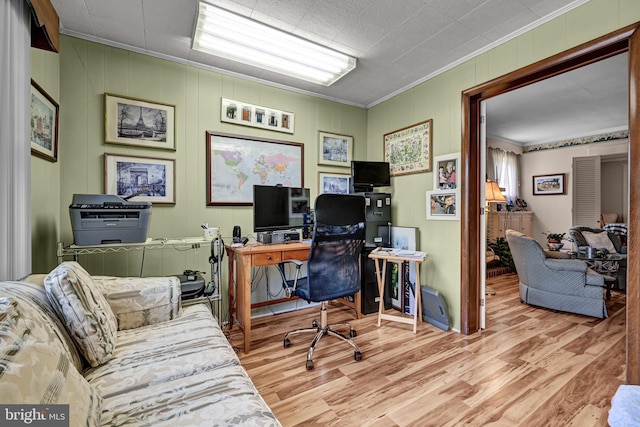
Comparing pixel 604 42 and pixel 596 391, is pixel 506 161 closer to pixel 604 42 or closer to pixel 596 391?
pixel 604 42

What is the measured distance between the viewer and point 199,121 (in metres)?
2.65

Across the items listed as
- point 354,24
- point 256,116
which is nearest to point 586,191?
point 354,24

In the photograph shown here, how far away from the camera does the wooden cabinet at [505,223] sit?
5.09 metres

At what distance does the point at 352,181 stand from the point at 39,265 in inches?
108

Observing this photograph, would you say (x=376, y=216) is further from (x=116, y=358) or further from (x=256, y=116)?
(x=116, y=358)

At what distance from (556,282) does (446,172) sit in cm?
186

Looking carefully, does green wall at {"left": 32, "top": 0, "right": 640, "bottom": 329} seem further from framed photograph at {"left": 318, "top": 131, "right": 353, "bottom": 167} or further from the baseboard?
the baseboard

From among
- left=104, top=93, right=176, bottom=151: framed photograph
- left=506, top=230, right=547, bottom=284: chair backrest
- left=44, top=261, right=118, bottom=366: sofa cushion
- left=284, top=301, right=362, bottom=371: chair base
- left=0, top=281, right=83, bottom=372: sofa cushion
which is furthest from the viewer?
left=506, top=230, right=547, bottom=284: chair backrest

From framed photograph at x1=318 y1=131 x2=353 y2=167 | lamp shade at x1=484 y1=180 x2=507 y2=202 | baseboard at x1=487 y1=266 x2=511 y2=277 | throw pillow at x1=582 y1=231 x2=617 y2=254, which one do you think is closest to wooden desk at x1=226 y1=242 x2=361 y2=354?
framed photograph at x1=318 y1=131 x2=353 y2=167

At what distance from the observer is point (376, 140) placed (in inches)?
142

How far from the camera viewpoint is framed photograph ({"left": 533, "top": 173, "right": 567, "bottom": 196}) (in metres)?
5.47

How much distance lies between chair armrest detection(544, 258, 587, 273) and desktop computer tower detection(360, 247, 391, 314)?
71.7 inches

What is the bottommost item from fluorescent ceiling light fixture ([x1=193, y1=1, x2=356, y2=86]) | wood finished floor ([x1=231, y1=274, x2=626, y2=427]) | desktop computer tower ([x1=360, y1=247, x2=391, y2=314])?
wood finished floor ([x1=231, y1=274, x2=626, y2=427])

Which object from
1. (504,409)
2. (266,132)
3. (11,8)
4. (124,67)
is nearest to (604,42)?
(504,409)
